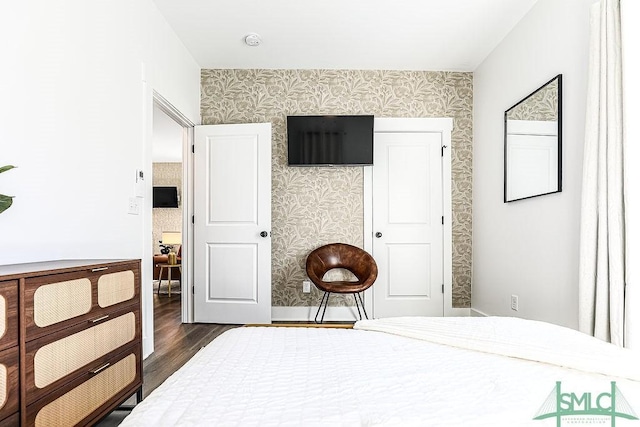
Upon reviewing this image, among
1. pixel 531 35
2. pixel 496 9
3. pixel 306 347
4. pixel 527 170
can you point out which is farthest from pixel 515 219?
pixel 306 347

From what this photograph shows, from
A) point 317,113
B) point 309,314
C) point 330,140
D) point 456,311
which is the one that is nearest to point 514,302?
point 456,311

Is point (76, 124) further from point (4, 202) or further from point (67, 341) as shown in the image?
point (67, 341)

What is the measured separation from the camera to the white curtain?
6.79ft

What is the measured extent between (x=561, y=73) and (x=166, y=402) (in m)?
2.97

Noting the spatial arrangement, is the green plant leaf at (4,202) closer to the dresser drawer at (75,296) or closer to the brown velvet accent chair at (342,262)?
the dresser drawer at (75,296)

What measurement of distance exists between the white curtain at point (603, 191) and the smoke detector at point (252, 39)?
248 centimetres

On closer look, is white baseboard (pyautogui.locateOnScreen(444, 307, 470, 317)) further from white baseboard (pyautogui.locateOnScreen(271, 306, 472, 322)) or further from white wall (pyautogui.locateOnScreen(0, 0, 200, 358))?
white wall (pyautogui.locateOnScreen(0, 0, 200, 358))

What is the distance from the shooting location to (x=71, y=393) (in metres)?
1.61

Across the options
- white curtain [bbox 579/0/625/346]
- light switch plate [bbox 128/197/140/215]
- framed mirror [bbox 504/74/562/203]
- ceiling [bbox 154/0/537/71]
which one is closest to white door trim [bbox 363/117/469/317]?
ceiling [bbox 154/0/537/71]

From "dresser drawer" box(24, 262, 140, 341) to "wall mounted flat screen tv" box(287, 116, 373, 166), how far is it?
2.46 m

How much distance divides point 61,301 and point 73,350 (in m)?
0.21

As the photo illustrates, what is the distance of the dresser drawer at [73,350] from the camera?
55.8 inches

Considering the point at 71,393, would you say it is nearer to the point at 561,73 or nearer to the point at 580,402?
the point at 580,402

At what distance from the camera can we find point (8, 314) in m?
1.31
